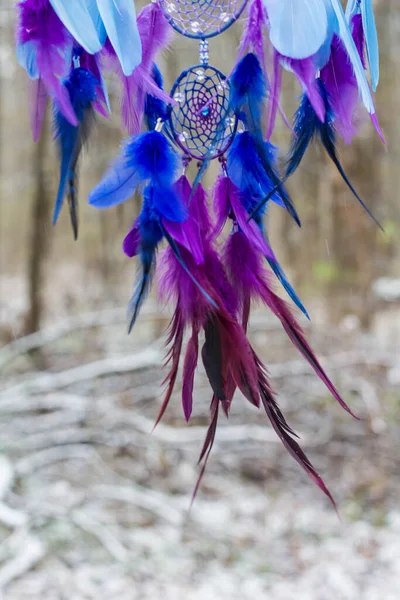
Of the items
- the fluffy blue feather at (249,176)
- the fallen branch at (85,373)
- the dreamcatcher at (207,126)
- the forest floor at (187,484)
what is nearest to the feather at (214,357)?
the dreamcatcher at (207,126)

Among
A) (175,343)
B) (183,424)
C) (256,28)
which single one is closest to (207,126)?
(256,28)

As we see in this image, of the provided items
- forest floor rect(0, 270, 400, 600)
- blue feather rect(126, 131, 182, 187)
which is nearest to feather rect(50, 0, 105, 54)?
blue feather rect(126, 131, 182, 187)

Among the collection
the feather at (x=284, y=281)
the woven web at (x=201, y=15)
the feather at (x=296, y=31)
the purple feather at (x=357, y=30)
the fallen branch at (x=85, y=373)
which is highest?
the woven web at (x=201, y=15)

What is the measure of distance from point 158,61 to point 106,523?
1538 millimetres

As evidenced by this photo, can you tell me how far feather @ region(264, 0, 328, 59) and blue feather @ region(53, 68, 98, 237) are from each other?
0.21m

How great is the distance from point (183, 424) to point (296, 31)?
6.12ft

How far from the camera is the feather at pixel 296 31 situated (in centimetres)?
54

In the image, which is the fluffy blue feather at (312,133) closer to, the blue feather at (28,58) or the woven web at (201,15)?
the woven web at (201,15)

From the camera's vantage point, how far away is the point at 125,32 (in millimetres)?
556

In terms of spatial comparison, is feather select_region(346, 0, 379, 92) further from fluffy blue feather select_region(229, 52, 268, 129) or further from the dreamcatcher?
fluffy blue feather select_region(229, 52, 268, 129)

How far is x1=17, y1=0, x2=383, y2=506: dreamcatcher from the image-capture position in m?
0.55

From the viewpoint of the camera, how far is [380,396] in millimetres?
2260

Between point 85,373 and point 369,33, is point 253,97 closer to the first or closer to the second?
point 369,33

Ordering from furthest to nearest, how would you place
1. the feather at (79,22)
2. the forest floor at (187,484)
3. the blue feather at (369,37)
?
the forest floor at (187,484) → the blue feather at (369,37) → the feather at (79,22)
